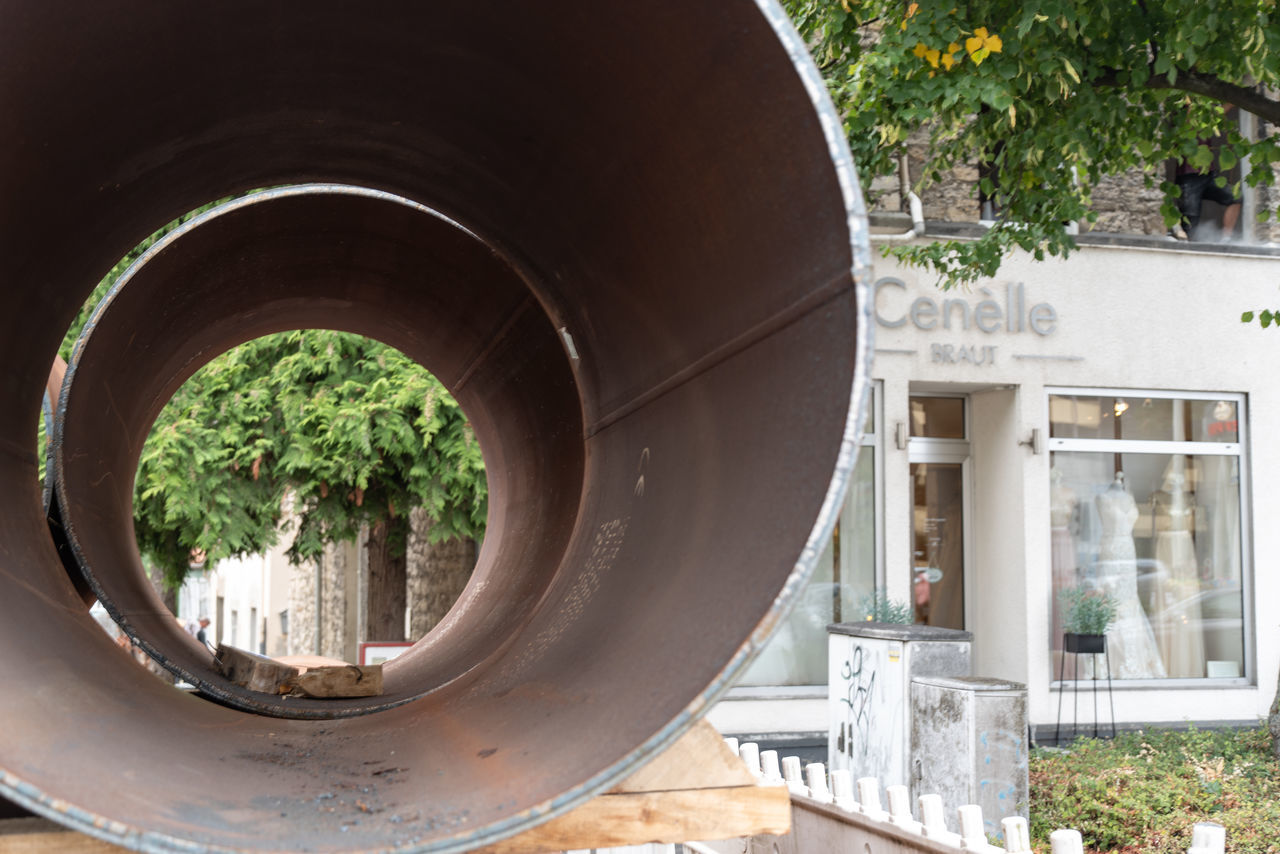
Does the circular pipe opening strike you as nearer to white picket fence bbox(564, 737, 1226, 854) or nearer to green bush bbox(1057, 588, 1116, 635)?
white picket fence bbox(564, 737, 1226, 854)

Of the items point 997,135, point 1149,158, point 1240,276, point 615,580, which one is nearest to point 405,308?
point 615,580

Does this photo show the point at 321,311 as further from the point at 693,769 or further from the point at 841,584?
the point at 841,584

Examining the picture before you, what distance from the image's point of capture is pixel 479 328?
173 inches

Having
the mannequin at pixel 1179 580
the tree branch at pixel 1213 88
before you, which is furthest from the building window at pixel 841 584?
the tree branch at pixel 1213 88

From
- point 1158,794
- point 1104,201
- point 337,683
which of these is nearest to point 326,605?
point 1104,201

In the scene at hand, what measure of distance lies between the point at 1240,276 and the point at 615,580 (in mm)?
11004

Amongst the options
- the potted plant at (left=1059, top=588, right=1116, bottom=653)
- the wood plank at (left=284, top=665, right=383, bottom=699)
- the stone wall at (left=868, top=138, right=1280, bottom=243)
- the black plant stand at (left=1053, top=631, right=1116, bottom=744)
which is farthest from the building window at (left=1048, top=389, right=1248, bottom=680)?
the wood plank at (left=284, top=665, right=383, bottom=699)

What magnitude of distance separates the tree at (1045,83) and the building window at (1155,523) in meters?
4.20

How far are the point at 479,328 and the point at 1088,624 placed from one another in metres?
7.99

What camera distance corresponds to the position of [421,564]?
10812mm

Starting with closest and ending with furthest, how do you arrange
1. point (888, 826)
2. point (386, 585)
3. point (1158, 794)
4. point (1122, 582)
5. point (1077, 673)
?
point (888, 826) < point (1158, 794) < point (386, 585) < point (1077, 673) < point (1122, 582)

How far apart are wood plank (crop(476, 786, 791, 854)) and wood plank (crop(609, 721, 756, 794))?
0.04 ft

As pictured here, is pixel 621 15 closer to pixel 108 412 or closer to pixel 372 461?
pixel 108 412

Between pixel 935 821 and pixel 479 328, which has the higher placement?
pixel 479 328
